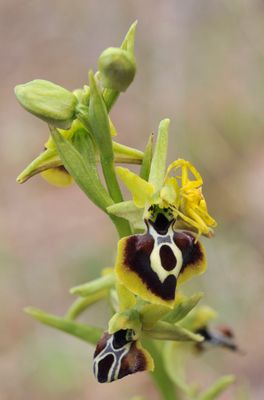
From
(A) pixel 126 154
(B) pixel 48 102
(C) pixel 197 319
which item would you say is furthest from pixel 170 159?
(B) pixel 48 102

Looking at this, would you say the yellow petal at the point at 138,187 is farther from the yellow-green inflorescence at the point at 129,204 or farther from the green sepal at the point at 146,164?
the green sepal at the point at 146,164

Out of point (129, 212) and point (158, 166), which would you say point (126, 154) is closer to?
point (158, 166)

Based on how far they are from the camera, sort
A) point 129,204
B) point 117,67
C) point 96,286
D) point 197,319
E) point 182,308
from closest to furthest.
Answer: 1. point 117,67
2. point 129,204
3. point 182,308
4. point 96,286
5. point 197,319

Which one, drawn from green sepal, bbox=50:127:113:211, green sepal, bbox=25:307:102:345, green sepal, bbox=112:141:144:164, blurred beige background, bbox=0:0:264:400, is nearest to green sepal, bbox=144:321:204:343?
green sepal, bbox=25:307:102:345

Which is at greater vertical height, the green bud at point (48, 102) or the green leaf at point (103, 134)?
the green bud at point (48, 102)

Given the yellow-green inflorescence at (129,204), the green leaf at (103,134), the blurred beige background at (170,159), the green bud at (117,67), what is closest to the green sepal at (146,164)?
the yellow-green inflorescence at (129,204)

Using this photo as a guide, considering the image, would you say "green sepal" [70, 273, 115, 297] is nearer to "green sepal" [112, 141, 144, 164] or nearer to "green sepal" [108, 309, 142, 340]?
"green sepal" [108, 309, 142, 340]

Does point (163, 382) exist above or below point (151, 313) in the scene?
below

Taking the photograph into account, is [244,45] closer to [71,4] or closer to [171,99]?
[171,99]
